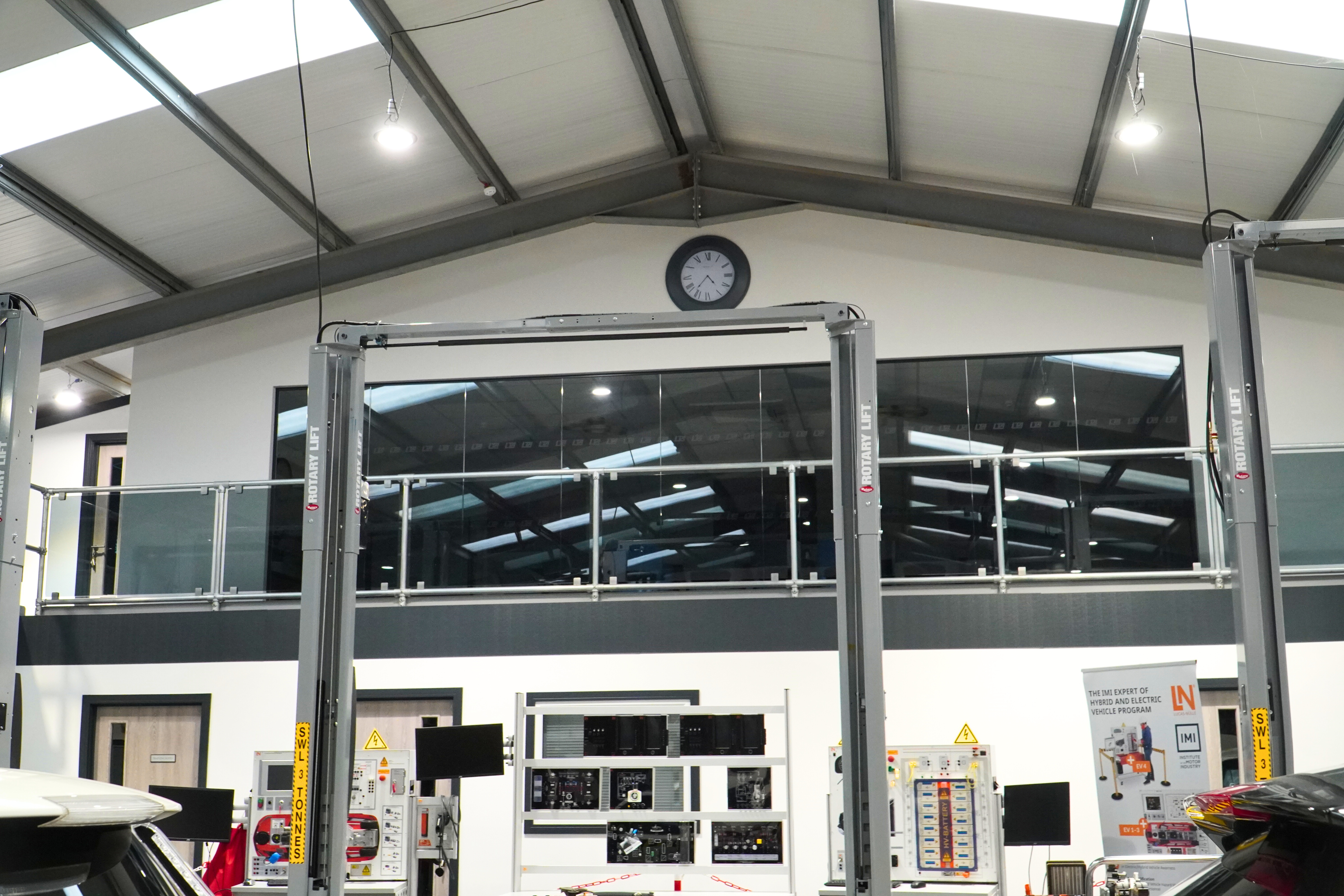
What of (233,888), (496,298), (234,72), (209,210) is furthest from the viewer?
(496,298)

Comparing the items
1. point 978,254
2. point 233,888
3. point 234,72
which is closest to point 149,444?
point 234,72

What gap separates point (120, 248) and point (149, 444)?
2.11 m

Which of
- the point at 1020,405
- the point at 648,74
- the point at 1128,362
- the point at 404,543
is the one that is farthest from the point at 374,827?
the point at 1128,362

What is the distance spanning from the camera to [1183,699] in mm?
7605

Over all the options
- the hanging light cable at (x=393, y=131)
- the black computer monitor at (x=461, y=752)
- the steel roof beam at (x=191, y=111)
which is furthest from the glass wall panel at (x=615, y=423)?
the black computer monitor at (x=461, y=752)

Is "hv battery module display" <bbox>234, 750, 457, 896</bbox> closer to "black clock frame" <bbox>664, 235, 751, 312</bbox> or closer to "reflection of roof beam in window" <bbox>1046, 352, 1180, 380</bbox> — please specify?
"black clock frame" <bbox>664, 235, 751, 312</bbox>

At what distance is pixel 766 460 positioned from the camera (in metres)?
11.6

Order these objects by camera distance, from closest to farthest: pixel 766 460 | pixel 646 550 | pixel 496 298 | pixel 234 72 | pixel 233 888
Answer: pixel 233 888 < pixel 234 72 < pixel 646 550 < pixel 766 460 < pixel 496 298

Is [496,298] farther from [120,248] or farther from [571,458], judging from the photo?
[120,248]

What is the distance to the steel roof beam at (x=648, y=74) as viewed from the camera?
9509mm

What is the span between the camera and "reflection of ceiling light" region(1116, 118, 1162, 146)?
925 centimetres

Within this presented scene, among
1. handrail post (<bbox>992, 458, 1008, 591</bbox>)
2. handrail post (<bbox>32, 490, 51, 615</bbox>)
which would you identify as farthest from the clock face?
handrail post (<bbox>32, 490, 51, 615</bbox>)

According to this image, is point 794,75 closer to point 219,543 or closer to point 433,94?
point 433,94

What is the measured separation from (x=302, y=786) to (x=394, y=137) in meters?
5.93
